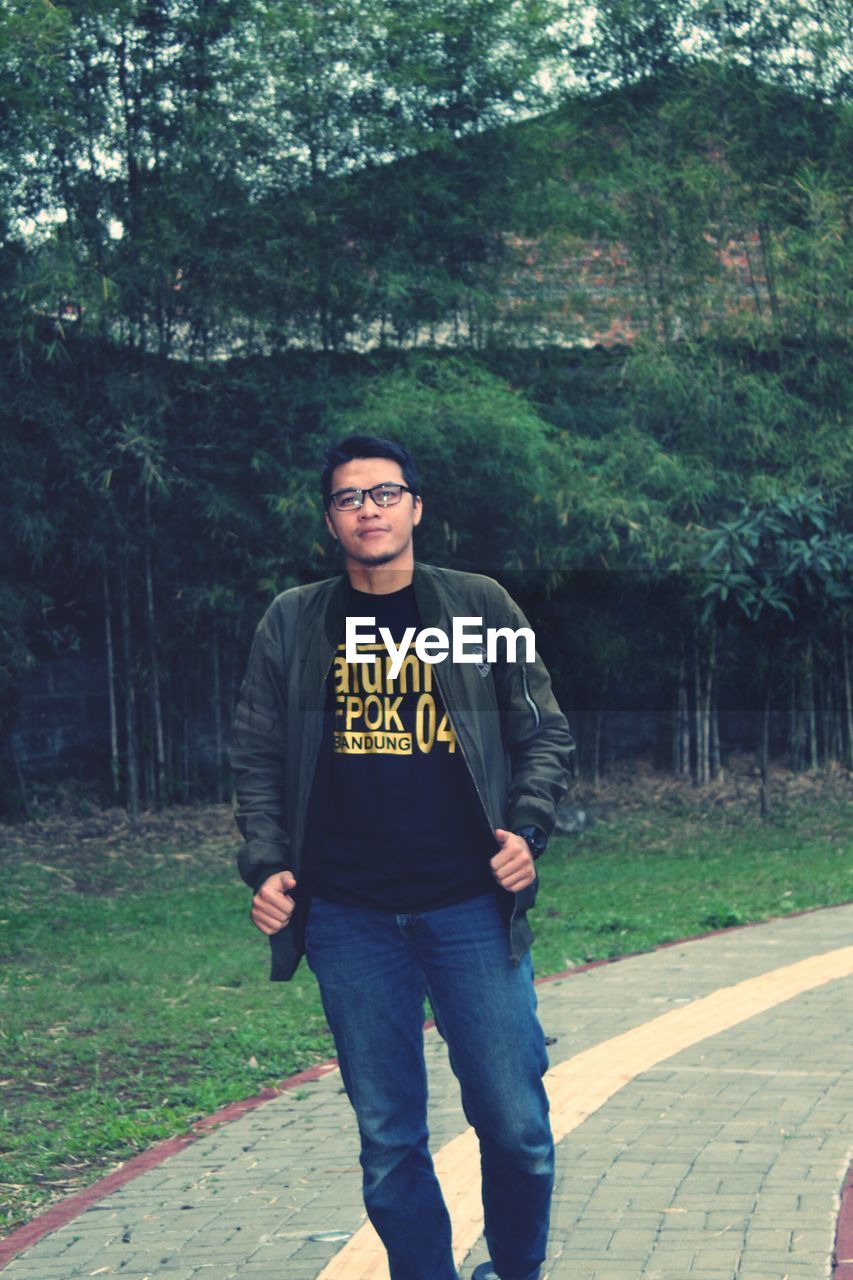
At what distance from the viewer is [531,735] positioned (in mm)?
3123

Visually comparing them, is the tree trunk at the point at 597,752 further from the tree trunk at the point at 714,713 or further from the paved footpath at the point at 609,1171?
the paved footpath at the point at 609,1171

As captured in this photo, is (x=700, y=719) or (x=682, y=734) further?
A: (x=682, y=734)

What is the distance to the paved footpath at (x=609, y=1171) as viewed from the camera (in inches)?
142

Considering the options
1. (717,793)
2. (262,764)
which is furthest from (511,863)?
(717,793)

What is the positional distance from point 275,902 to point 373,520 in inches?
28.5

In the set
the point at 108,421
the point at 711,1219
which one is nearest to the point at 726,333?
the point at 108,421

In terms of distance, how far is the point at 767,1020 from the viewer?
233 inches

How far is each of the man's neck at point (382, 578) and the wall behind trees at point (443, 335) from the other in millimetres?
7178

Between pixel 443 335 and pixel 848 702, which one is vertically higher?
pixel 443 335

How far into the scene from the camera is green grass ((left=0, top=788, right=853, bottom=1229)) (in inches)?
202

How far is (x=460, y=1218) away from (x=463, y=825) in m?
1.30

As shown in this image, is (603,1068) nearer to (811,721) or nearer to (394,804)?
(394,804)

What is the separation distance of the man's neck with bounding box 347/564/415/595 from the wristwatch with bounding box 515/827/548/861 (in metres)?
0.52

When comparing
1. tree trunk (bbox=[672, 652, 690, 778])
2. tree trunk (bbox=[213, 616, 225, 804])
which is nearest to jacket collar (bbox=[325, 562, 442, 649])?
tree trunk (bbox=[213, 616, 225, 804])
